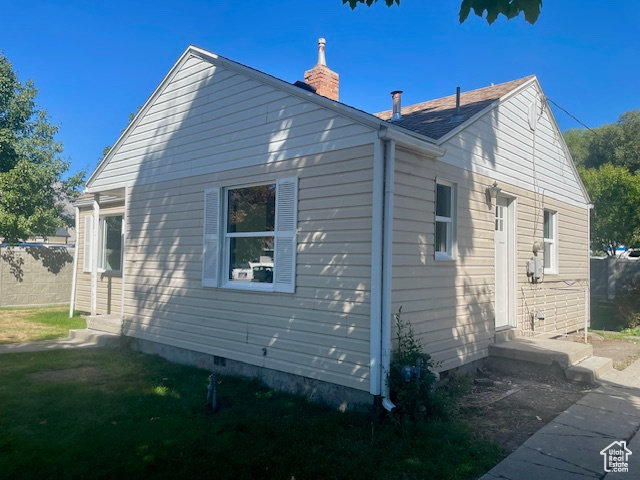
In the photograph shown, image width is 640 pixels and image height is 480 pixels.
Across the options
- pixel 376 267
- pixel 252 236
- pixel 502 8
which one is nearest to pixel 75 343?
pixel 252 236

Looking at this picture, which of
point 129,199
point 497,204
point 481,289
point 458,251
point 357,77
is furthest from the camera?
point 357,77

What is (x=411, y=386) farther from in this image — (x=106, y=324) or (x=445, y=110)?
(x=106, y=324)

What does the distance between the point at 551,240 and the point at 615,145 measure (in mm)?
19770

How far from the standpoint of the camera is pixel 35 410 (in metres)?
5.45

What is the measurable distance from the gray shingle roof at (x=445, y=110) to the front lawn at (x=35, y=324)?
8.61 metres

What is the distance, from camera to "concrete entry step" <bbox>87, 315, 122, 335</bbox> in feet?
30.3

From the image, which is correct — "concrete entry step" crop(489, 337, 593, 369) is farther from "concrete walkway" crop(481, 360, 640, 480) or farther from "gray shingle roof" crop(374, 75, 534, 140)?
"gray shingle roof" crop(374, 75, 534, 140)

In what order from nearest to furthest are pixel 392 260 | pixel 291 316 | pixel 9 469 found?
pixel 9 469, pixel 392 260, pixel 291 316

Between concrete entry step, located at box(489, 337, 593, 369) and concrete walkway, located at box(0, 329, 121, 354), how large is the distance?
6.98 metres

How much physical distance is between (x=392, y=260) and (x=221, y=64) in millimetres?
4506

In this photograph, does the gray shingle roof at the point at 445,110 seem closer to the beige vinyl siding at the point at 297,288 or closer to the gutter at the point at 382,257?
the gutter at the point at 382,257

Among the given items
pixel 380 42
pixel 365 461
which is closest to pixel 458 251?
pixel 365 461

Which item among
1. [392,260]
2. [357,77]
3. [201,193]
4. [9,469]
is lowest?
[9,469]

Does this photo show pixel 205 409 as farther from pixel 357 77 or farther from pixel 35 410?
pixel 357 77
